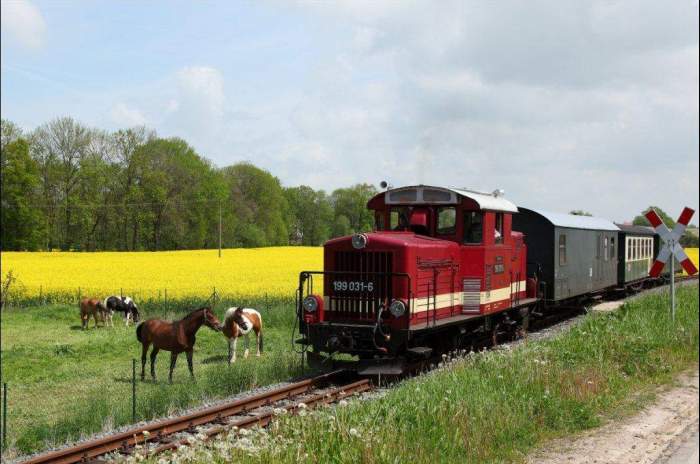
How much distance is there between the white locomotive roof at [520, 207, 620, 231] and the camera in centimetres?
2088

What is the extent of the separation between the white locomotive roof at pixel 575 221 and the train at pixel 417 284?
2992 millimetres

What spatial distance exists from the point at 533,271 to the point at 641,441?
11.9 m

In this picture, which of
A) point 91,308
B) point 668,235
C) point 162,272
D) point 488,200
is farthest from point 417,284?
point 162,272

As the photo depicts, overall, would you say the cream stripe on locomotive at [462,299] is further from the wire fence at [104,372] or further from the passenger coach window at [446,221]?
the wire fence at [104,372]

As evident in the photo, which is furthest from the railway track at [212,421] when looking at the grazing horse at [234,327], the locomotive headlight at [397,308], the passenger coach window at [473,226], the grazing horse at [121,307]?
the grazing horse at [121,307]

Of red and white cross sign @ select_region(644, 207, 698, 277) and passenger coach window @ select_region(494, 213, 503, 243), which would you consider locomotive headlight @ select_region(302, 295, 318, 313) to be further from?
red and white cross sign @ select_region(644, 207, 698, 277)

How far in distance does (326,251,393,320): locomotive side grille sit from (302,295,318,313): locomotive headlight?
358 mm

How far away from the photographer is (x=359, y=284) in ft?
43.5

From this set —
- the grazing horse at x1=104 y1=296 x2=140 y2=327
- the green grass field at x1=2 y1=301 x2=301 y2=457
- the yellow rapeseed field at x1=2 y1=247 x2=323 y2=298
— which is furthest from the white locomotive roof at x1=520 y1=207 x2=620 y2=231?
the grazing horse at x1=104 y1=296 x2=140 y2=327

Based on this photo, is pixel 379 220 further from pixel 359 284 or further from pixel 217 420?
pixel 217 420

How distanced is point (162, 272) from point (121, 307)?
12199 millimetres

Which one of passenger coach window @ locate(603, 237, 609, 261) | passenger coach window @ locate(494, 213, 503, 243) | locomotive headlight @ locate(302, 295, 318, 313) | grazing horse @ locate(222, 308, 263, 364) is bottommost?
grazing horse @ locate(222, 308, 263, 364)

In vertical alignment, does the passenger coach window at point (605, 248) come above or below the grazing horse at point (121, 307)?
above

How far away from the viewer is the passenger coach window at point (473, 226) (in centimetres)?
1433
